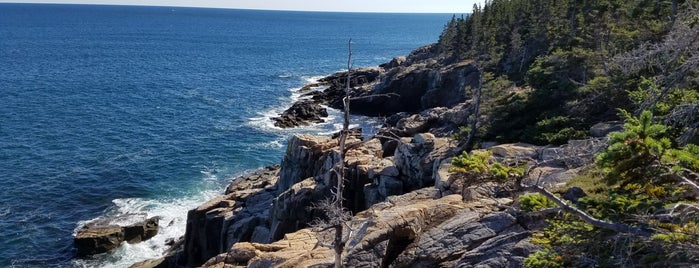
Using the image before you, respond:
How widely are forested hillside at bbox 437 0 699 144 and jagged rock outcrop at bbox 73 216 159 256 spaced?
2748 cm

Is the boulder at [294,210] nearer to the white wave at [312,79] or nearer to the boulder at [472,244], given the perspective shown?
the boulder at [472,244]

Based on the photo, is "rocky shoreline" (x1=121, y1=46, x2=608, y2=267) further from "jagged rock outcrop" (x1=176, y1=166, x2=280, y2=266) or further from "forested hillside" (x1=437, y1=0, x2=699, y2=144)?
"forested hillside" (x1=437, y1=0, x2=699, y2=144)

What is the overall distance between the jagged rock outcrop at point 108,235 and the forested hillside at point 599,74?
90.2 feet

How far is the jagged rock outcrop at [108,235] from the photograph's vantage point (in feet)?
122

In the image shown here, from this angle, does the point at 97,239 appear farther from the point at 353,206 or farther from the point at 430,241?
the point at 430,241

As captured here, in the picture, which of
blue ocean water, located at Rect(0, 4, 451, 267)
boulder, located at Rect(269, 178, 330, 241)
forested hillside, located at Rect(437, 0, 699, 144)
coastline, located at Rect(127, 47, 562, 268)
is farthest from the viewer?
blue ocean water, located at Rect(0, 4, 451, 267)

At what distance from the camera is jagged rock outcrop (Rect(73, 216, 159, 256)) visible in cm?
3725

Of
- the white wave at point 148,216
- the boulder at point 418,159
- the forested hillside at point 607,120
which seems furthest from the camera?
the white wave at point 148,216

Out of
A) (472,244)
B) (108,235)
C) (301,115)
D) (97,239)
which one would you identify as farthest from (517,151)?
(301,115)

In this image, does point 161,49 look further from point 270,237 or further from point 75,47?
point 270,237

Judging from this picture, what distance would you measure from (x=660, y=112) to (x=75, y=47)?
157m

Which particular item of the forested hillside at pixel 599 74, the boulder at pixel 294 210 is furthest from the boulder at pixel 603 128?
the boulder at pixel 294 210

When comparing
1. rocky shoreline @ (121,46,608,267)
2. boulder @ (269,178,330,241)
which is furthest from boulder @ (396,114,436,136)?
boulder @ (269,178,330,241)

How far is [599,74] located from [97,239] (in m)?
38.7
